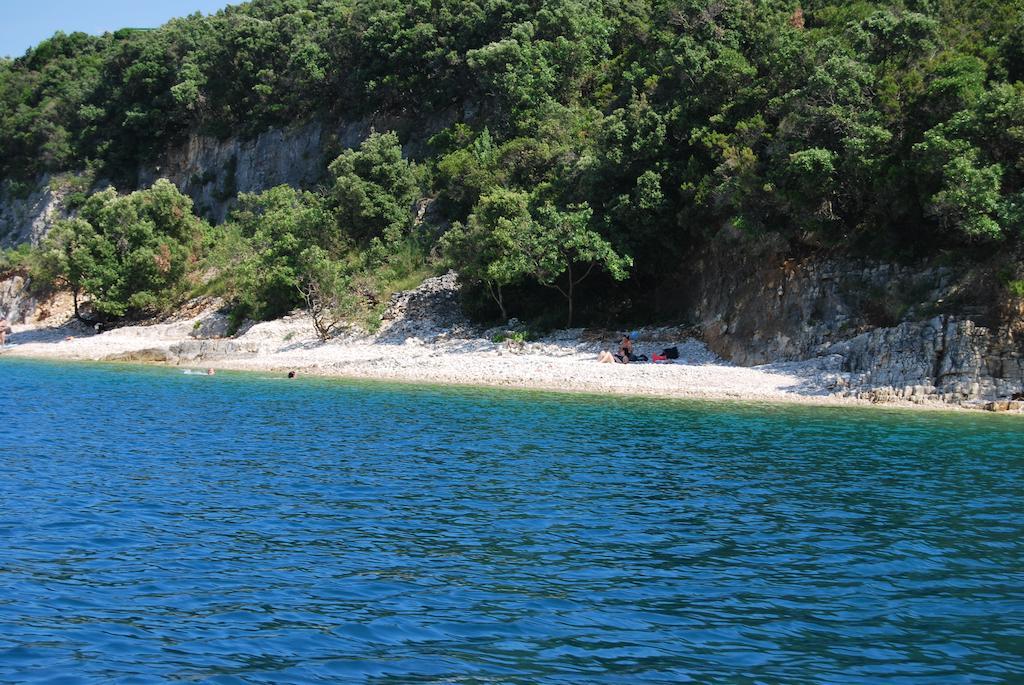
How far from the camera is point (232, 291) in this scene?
192 ft

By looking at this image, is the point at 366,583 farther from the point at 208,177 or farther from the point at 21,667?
the point at 208,177

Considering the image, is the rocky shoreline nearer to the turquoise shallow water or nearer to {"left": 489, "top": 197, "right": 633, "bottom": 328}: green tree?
{"left": 489, "top": 197, "right": 633, "bottom": 328}: green tree

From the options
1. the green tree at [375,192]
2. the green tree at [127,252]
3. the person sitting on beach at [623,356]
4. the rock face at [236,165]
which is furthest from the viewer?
the rock face at [236,165]

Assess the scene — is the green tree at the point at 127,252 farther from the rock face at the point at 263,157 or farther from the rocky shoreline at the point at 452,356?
the rock face at the point at 263,157

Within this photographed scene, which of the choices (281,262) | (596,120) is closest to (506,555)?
(596,120)

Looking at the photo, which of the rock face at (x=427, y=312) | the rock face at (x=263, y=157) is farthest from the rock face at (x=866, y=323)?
the rock face at (x=263, y=157)

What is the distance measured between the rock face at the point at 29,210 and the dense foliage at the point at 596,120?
2904 mm

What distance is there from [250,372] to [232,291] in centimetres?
1654

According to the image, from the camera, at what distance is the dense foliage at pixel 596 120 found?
3322 centimetres

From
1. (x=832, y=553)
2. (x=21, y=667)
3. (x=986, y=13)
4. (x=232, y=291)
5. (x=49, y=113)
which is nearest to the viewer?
(x=21, y=667)

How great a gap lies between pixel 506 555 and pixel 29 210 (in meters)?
84.1

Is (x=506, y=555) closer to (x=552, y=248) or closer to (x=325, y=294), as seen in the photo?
(x=552, y=248)

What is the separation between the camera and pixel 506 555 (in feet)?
41.8

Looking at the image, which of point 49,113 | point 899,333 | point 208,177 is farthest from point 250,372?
point 49,113
